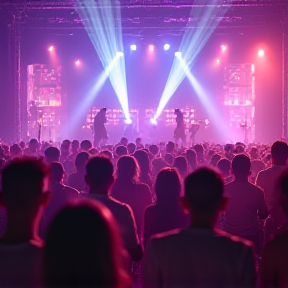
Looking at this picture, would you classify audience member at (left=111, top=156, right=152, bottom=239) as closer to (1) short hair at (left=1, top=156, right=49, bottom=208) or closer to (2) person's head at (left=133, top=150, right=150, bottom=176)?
(2) person's head at (left=133, top=150, right=150, bottom=176)

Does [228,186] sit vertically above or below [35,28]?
below

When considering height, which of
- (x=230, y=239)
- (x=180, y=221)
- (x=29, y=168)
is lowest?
(x=180, y=221)

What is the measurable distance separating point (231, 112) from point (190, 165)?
85.3 ft

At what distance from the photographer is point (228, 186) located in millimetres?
5707

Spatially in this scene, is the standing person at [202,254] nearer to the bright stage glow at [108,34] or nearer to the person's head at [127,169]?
the person's head at [127,169]

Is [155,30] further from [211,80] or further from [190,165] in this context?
[190,165]

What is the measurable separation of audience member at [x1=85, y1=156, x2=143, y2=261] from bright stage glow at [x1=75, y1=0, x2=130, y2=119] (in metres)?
18.7

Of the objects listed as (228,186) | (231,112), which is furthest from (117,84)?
(228,186)

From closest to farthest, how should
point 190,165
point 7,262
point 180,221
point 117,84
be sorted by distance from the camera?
point 7,262 < point 180,221 < point 190,165 < point 117,84

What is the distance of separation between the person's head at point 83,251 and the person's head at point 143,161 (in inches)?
227

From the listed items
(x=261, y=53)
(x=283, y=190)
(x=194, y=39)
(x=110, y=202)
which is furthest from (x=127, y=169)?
(x=194, y=39)

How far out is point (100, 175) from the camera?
4.32m

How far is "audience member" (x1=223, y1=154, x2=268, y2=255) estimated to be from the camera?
5582 millimetres

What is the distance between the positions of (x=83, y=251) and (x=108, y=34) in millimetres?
26423
